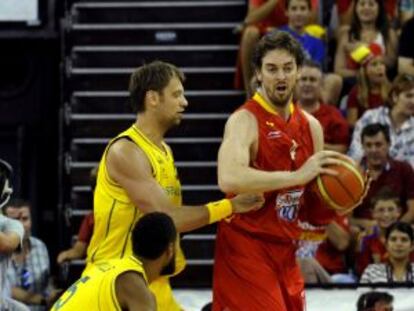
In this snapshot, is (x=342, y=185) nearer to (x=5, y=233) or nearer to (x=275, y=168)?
(x=275, y=168)

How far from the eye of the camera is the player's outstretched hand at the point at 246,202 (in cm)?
901

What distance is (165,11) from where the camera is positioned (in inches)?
591

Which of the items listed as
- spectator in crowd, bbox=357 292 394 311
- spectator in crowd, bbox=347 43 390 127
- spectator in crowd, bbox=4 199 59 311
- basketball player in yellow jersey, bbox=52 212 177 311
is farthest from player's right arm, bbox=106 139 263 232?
spectator in crowd, bbox=347 43 390 127

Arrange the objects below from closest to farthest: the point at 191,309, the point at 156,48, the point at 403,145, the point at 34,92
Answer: the point at 191,309 → the point at 403,145 → the point at 156,48 → the point at 34,92

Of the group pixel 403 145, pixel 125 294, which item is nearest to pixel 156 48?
pixel 403 145

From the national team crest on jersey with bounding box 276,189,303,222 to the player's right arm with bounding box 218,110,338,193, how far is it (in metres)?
0.27

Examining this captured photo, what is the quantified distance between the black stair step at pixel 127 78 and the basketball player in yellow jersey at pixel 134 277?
6.95 metres

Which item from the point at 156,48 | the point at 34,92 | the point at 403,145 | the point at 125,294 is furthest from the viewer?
the point at 34,92

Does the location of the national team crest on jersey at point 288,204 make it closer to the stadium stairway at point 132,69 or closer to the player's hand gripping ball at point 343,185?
the player's hand gripping ball at point 343,185

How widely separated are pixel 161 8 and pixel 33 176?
215 centimetres

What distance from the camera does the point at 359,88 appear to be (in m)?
13.8

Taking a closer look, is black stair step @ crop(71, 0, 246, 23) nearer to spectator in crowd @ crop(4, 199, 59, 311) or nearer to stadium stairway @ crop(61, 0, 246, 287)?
stadium stairway @ crop(61, 0, 246, 287)

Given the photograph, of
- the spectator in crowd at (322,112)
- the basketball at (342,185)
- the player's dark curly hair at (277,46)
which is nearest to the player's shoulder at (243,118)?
the player's dark curly hair at (277,46)

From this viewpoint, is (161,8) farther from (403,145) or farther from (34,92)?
(403,145)
